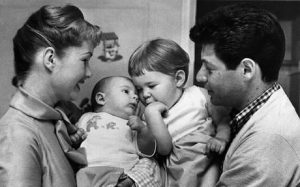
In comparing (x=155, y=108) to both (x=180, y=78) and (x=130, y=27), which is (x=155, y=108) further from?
(x=130, y=27)

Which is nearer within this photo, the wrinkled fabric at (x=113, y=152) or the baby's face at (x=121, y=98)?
the wrinkled fabric at (x=113, y=152)

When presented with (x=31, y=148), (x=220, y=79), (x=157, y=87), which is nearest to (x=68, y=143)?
(x=31, y=148)

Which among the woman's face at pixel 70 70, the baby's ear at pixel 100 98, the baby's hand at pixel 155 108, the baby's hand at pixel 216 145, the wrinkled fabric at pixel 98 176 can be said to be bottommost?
the wrinkled fabric at pixel 98 176

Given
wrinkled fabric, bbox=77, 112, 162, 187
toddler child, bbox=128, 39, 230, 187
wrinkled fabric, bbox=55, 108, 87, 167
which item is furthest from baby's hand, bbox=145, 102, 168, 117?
wrinkled fabric, bbox=55, 108, 87, 167

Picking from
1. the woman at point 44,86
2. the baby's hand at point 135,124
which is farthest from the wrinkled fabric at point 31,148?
the baby's hand at point 135,124

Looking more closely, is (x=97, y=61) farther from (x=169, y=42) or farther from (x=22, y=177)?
(x=22, y=177)

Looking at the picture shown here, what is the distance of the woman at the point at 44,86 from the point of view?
921 mm

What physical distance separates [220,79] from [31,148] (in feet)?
1.66

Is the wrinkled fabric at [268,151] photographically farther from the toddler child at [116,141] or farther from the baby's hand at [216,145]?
the toddler child at [116,141]

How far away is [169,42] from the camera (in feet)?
4.07

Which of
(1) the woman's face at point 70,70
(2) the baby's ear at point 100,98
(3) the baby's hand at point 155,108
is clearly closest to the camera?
(1) the woman's face at point 70,70

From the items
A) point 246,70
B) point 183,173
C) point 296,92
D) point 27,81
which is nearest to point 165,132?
point 183,173

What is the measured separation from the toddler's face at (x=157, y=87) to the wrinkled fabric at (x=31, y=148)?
29 cm

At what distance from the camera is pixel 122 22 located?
137 cm
